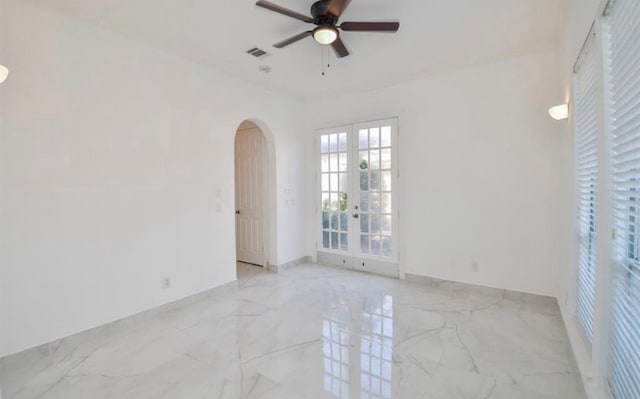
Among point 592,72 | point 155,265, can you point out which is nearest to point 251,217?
point 155,265

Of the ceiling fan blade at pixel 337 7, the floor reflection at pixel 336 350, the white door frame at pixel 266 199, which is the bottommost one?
the floor reflection at pixel 336 350

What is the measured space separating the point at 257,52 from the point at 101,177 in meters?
1.98

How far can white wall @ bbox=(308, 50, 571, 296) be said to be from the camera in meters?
3.44

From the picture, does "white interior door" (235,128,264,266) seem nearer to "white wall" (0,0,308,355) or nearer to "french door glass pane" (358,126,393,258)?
"white wall" (0,0,308,355)

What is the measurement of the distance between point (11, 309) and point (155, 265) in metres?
1.12

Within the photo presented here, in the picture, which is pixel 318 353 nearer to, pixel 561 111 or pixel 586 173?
pixel 586 173

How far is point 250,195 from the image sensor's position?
534 centimetres

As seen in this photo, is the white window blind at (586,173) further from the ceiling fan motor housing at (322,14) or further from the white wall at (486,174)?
the ceiling fan motor housing at (322,14)

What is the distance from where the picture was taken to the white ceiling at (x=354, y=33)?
2.60m

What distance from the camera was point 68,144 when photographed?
8.91ft

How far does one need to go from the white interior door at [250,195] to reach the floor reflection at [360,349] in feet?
6.76

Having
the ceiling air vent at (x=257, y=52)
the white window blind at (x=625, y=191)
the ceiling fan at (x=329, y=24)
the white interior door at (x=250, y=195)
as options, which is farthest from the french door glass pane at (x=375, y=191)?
the white window blind at (x=625, y=191)

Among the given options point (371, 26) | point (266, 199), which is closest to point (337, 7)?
point (371, 26)

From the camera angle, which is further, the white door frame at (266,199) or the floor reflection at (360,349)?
the white door frame at (266,199)
